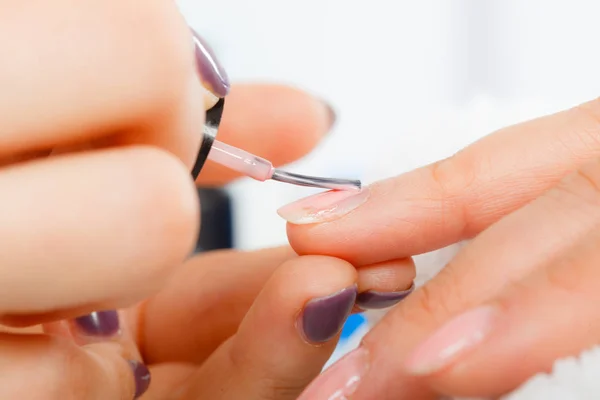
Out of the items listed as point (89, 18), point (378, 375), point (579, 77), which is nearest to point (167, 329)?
point (378, 375)

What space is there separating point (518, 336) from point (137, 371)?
0.83 feet

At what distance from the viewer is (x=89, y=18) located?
0.25 m

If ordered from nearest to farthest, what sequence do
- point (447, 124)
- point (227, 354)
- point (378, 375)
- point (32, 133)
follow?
point (32, 133)
point (378, 375)
point (227, 354)
point (447, 124)

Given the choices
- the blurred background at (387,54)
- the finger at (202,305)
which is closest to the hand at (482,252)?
the finger at (202,305)

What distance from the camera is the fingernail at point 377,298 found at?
0.46 m

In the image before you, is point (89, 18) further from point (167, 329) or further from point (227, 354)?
point (167, 329)

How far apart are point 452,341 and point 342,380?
0.08 meters

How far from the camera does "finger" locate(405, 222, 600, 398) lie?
30 centimetres

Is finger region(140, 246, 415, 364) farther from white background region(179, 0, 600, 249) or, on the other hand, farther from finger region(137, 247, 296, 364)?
white background region(179, 0, 600, 249)

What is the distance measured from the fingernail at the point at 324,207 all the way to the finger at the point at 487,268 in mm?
95

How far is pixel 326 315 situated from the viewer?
0.41m

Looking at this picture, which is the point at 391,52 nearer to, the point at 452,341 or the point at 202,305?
the point at 202,305

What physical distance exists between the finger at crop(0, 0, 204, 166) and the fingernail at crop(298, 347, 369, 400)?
17cm

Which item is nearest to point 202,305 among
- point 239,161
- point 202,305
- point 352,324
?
point 202,305
